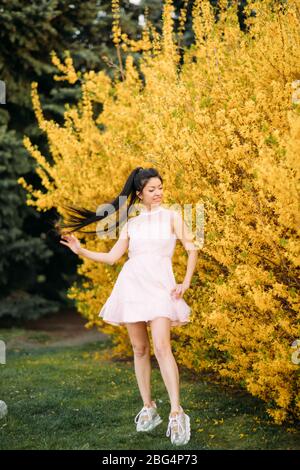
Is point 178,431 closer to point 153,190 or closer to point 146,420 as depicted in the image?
point 146,420

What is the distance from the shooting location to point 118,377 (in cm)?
640

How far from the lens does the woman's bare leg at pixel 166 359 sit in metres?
3.99

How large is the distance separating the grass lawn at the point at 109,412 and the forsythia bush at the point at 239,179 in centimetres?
23

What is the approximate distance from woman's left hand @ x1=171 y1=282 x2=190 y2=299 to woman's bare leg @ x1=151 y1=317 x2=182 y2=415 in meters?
0.19

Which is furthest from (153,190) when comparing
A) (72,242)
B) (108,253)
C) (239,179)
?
(239,179)

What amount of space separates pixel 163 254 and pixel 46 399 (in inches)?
79.7

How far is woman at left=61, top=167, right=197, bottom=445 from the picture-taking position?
407 centimetres

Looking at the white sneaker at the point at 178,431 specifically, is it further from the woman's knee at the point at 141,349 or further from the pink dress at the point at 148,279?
the pink dress at the point at 148,279

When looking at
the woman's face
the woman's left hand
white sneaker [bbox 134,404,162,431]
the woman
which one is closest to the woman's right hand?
the woman

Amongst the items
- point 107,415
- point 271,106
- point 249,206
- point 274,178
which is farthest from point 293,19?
point 107,415

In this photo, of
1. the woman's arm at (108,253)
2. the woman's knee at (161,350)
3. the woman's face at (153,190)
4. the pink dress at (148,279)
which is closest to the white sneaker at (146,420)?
the woman's knee at (161,350)

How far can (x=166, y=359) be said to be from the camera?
158 inches

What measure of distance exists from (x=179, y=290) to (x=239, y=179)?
1.09 m
